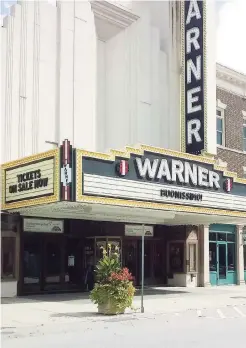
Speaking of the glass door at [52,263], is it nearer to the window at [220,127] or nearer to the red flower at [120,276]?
the red flower at [120,276]

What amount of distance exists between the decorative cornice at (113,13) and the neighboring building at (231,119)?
589cm

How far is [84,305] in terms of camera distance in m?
17.9

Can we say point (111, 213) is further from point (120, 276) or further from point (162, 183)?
point (120, 276)

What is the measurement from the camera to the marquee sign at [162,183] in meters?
18.0

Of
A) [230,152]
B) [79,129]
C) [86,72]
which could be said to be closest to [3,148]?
[79,129]

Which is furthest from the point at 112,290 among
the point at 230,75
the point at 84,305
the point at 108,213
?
the point at 230,75

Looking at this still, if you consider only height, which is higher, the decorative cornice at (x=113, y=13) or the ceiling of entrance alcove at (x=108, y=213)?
the decorative cornice at (x=113, y=13)

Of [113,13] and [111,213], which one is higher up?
[113,13]

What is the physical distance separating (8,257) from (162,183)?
633 cm

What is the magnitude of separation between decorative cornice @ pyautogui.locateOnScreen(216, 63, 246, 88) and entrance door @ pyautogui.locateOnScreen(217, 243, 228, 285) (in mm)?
8847

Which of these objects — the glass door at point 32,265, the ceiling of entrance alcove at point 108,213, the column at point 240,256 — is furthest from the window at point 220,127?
the glass door at point 32,265

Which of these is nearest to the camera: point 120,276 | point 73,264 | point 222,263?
point 120,276

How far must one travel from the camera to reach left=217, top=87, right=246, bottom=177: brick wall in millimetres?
29500

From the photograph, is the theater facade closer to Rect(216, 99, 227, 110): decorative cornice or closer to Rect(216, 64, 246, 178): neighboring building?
Rect(216, 64, 246, 178): neighboring building
